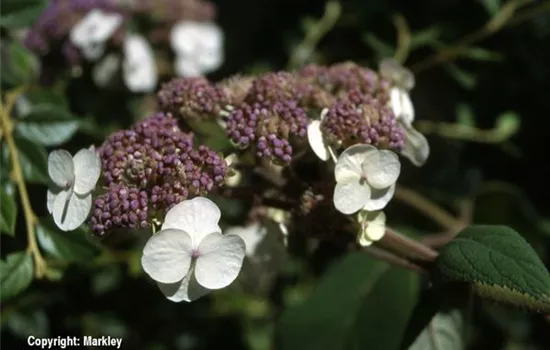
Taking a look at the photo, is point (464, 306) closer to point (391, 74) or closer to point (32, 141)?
point (391, 74)

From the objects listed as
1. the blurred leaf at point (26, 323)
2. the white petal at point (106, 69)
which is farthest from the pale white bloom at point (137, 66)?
the blurred leaf at point (26, 323)

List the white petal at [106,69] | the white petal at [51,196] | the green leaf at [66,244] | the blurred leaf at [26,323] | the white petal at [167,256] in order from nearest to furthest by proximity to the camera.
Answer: the white petal at [167,256] < the white petal at [51,196] < the green leaf at [66,244] < the blurred leaf at [26,323] < the white petal at [106,69]

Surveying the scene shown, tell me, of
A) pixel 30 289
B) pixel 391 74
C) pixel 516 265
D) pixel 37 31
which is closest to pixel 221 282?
pixel 516 265

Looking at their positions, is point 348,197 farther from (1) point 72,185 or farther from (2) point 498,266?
(1) point 72,185

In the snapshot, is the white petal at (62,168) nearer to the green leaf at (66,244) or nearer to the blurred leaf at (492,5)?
the green leaf at (66,244)

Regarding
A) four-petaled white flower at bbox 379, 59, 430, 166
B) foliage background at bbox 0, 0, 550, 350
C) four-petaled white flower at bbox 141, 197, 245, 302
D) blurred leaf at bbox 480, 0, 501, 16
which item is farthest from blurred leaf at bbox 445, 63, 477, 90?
four-petaled white flower at bbox 141, 197, 245, 302

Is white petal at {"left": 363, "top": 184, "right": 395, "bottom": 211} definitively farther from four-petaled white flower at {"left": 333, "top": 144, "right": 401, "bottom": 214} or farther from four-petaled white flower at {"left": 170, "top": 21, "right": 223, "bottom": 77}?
four-petaled white flower at {"left": 170, "top": 21, "right": 223, "bottom": 77}

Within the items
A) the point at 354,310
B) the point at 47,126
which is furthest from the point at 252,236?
the point at 47,126
